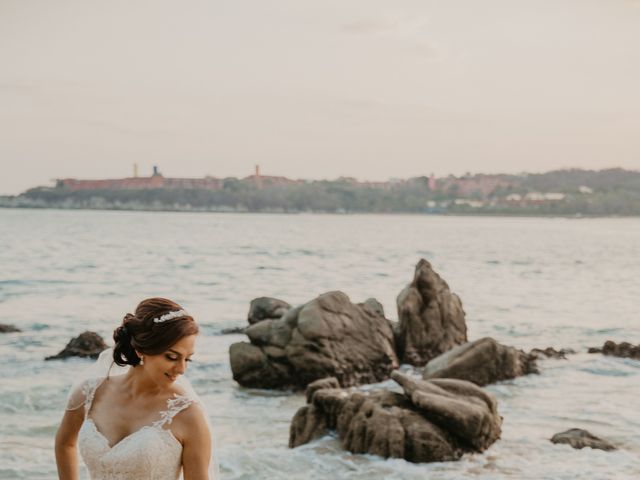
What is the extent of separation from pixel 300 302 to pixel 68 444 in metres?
35.6

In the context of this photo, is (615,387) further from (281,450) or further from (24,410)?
(24,410)

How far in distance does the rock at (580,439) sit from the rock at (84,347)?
11.8 m

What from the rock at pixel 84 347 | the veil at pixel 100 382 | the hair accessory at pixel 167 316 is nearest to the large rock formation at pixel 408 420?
the veil at pixel 100 382

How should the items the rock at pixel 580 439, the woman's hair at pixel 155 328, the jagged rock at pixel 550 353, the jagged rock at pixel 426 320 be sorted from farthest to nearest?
the jagged rock at pixel 550 353
the jagged rock at pixel 426 320
the rock at pixel 580 439
the woman's hair at pixel 155 328

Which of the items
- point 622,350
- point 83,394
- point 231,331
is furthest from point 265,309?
point 83,394

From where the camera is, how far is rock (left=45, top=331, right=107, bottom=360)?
68.1 feet

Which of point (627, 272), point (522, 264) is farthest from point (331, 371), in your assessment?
point (522, 264)

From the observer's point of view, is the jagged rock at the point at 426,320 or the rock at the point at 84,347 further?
the rock at the point at 84,347

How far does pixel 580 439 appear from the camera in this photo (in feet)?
42.5

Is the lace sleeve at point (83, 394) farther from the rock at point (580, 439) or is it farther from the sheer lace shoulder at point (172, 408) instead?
the rock at point (580, 439)

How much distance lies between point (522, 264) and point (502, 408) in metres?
58.5

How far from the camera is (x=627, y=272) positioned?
212 ft

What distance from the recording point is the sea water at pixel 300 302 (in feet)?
39.5

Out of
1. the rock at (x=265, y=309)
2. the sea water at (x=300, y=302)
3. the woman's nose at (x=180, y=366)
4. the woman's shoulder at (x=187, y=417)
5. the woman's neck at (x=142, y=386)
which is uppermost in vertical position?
the woman's nose at (x=180, y=366)
